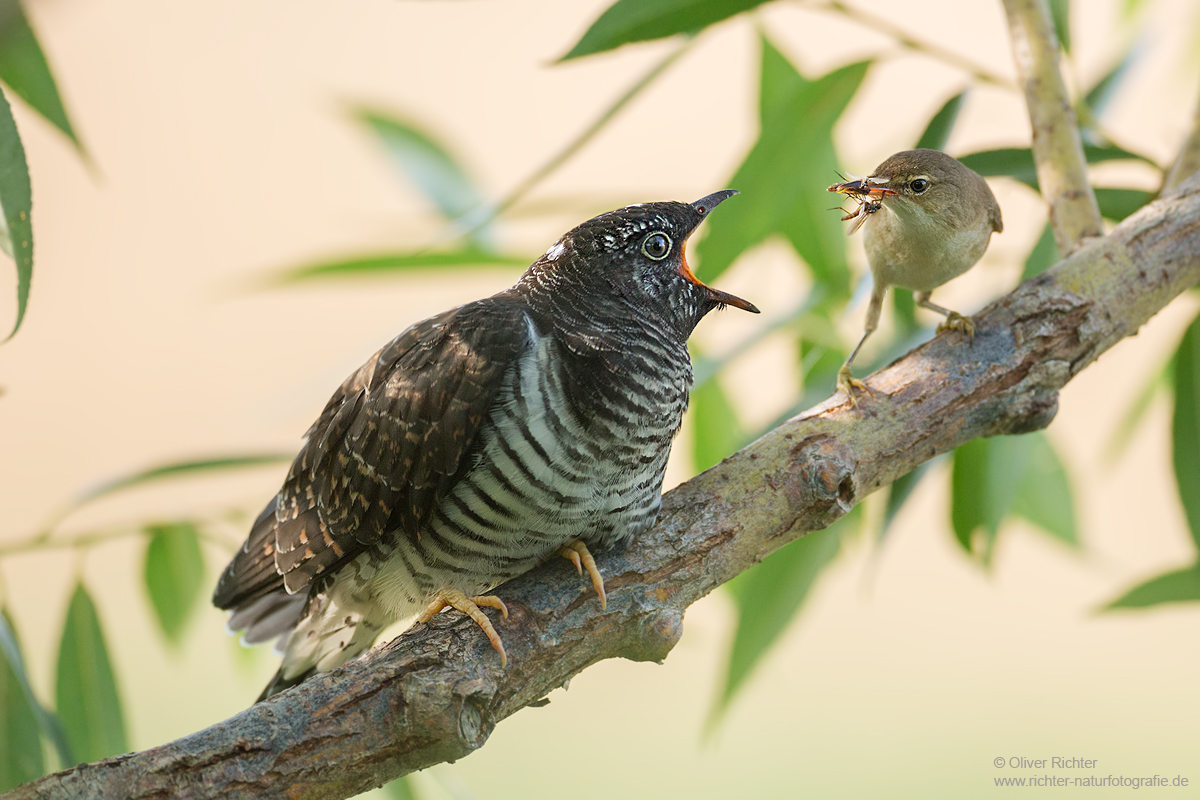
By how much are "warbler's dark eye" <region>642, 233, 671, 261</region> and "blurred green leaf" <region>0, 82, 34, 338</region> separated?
19.6 inches

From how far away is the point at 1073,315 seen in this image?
93cm

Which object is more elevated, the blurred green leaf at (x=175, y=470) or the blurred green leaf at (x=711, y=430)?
the blurred green leaf at (x=175, y=470)

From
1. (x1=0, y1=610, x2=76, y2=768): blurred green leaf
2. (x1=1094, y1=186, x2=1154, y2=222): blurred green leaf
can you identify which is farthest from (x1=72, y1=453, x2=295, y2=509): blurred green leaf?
(x1=1094, y1=186, x2=1154, y2=222): blurred green leaf

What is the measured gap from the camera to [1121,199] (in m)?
1.17

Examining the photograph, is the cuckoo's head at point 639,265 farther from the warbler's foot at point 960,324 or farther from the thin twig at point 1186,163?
the thin twig at point 1186,163

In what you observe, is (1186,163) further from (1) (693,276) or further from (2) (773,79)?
(1) (693,276)

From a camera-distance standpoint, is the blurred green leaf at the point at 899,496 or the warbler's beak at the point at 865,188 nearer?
the warbler's beak at the point at 865,188

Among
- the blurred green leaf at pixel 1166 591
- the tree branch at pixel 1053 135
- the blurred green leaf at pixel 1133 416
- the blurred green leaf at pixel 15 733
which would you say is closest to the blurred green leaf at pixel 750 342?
the tree branch at pixel 1053 135

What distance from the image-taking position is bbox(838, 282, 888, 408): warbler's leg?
0.83 meters

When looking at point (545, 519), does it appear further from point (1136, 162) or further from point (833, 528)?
point (1136, 162)

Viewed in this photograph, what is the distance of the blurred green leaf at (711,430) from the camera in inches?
59.9

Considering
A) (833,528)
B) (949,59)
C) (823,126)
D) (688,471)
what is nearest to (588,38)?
(823,126)

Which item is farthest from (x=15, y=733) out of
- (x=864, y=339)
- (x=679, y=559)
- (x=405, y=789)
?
(x=864, y=339)

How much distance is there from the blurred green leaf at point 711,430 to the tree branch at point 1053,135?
61 cm
